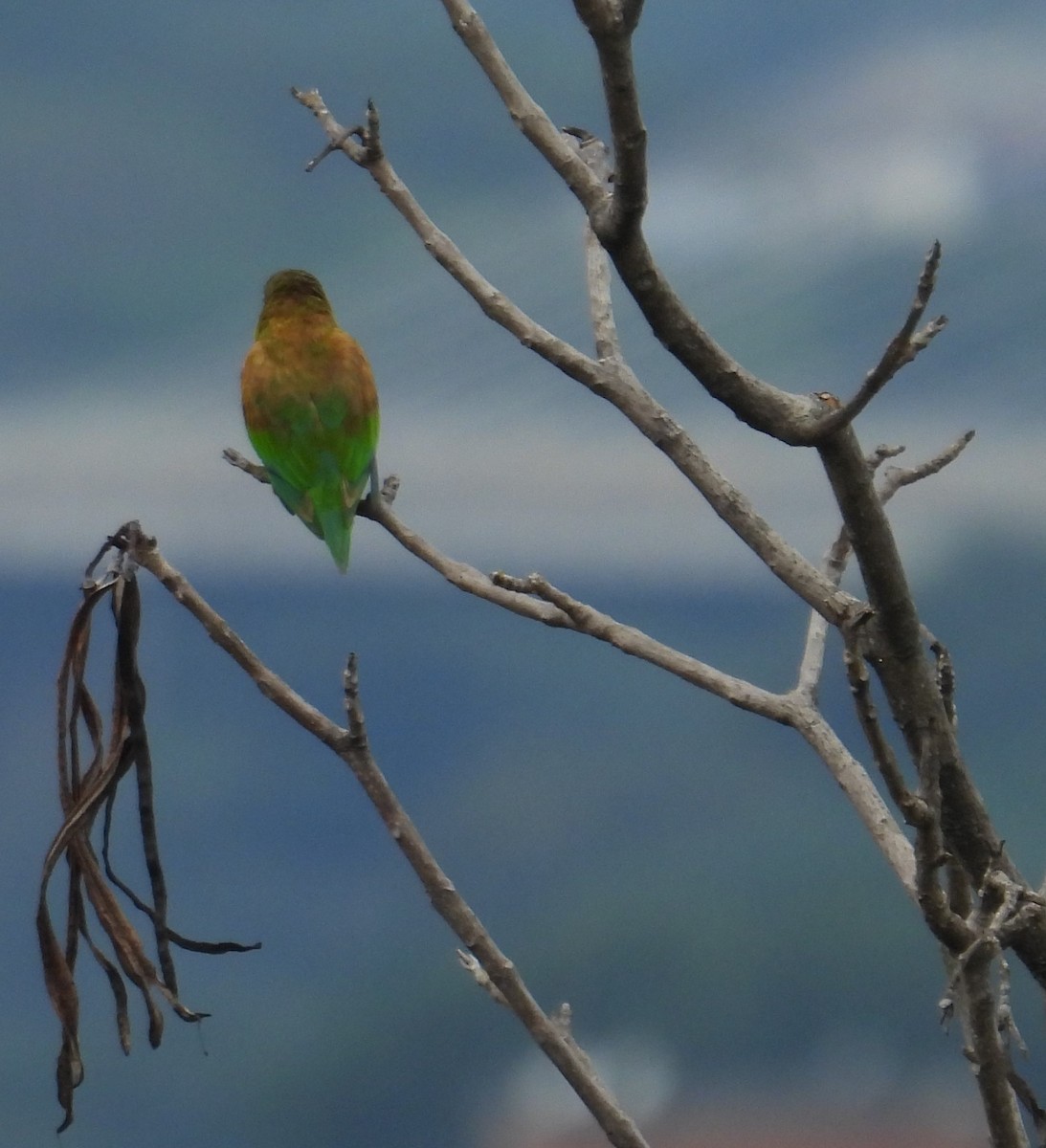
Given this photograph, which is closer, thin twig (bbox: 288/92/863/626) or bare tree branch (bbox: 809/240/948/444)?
bare tree branch (bbox: 809/240/948/444)

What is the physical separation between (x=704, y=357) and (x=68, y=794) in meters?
0.66

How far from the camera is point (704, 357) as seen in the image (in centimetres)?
114

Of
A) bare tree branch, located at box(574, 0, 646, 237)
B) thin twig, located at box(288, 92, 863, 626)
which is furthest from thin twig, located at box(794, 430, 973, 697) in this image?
bare tree branch, located at box(574, 0, 646, 237)

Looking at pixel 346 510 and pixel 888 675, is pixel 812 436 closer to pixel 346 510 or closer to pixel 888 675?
pixel 888 675

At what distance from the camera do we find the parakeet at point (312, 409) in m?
2.09

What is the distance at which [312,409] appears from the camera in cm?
220

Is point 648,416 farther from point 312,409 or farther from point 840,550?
point 312,409

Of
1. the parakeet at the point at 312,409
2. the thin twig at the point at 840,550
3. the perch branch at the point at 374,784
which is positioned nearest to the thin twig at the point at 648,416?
the thin twig at the point at 840,550

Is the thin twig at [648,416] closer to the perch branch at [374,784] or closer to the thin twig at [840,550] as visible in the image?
the thin twig at [840,550]

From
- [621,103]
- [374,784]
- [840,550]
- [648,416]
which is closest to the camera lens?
[621,103]

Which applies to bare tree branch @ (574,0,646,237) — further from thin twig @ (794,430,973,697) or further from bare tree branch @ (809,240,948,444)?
thin twig @ (794,430,973,697)

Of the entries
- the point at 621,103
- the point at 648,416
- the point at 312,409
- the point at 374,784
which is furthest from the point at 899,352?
the point at 312,409

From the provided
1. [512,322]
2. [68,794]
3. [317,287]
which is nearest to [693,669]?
[512,322]

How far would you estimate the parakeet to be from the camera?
2092 mm
